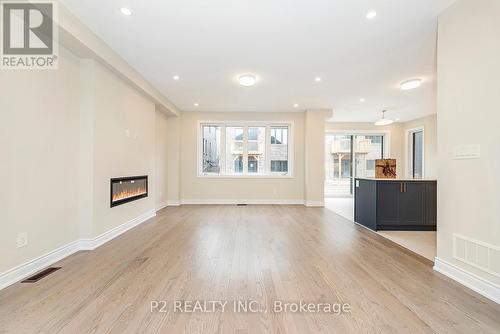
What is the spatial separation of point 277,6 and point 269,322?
2771mm

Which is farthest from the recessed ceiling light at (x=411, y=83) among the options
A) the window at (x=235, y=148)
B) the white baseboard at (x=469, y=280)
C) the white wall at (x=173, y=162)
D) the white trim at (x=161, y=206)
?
the white trim at (x=161, y=206)

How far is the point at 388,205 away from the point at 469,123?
2.09 metres

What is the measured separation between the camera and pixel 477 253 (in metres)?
1.91

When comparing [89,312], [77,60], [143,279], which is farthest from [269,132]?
[89,312]

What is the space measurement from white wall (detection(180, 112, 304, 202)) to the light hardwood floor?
3.15 m

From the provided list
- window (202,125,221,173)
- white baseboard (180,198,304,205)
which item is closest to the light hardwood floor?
white baseboard (180,198,304,205)

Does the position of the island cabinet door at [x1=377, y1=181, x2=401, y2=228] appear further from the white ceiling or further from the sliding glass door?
the sliding glass door

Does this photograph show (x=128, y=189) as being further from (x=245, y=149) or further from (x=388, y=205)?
(x=388, y=205)

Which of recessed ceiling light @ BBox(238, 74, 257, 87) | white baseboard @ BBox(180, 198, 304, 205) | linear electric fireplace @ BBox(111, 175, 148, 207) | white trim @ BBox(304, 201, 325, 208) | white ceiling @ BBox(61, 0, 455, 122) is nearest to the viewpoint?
white ceiling @ BBox(61, 0, 455, 122)

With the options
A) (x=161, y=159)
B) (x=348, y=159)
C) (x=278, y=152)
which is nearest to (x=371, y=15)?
(x=278, y=152)

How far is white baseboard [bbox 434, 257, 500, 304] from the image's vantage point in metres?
1.77

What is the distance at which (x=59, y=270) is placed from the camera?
89.7 inches

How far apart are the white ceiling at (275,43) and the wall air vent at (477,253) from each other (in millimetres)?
2308

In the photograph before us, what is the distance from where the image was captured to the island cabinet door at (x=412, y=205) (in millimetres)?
3732
